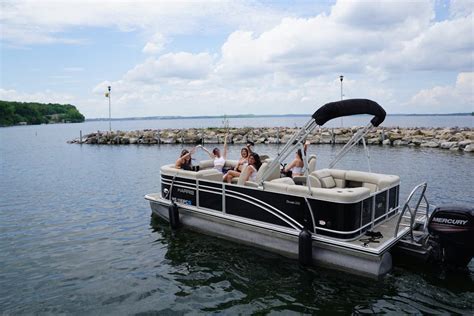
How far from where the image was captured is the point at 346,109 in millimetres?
7742

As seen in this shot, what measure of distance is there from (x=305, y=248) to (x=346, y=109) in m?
2.91

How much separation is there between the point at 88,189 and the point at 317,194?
12.8 meters

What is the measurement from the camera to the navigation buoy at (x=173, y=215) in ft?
34.3

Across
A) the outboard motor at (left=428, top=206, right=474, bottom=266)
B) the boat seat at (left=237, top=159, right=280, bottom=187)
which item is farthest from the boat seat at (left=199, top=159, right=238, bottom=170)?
the outboard motor at (left=428, top=206, right=474, bottom=266)

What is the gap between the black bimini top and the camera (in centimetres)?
771

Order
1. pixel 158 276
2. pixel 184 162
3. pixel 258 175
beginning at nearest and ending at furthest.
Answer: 1. pixel 158 276
2. pixel 258 175
3. pixel 184 162

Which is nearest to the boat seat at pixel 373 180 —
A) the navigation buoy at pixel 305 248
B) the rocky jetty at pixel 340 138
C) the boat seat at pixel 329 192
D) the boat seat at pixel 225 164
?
the boat seat at pixel 329 192

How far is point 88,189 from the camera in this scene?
57.0 ft

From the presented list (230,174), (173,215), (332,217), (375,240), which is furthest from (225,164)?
(375,240)

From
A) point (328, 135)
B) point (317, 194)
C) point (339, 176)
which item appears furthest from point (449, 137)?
point (317, 194)

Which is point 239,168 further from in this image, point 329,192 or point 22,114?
point 22,114

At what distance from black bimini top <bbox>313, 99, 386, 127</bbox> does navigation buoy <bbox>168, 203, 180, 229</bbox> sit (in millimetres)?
4751

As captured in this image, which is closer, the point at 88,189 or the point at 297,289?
the point at 297,289

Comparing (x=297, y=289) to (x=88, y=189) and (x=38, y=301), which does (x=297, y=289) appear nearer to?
(x=38, y=301)
